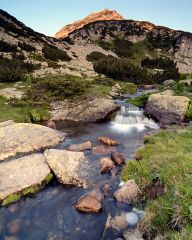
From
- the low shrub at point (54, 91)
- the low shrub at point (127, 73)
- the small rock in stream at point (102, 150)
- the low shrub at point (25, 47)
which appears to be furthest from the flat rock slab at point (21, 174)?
the low shrub at point (25, 47)

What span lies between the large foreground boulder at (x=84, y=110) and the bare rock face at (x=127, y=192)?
31.0 feet

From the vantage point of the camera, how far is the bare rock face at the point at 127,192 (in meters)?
8.57

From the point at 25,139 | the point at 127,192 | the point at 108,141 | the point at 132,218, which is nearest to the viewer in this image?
the point at 132,218

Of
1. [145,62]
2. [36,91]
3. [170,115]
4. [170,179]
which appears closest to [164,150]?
[170,179]

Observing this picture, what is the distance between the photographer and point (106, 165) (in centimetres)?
1079

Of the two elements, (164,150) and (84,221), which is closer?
(84,221)

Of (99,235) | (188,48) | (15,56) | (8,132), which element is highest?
(188,48)

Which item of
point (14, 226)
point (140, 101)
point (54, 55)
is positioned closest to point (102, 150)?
point (14, 226)

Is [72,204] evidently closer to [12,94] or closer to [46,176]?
[46,176]

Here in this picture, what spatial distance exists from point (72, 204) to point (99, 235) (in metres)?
1.71

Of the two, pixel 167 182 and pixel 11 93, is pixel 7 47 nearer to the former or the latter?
pixel 11 93

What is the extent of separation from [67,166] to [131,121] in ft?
27.2

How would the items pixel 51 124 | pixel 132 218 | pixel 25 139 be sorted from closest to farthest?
pixel 132 218
pixel 25 139
pixel 51 124

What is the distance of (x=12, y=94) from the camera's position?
66.1 ft
